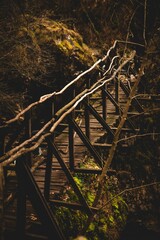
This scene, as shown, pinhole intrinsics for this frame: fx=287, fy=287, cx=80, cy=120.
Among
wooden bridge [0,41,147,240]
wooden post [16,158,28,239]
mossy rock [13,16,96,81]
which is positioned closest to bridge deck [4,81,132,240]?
wooden bridge [0,41,147,240]

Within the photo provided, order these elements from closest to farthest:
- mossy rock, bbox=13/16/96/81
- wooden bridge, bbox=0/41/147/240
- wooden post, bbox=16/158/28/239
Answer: wooden bridge, bbox=0/41/147/240, wooden post, bbox=16/158/28/239, mossy rock, bbox=13/16/96/81

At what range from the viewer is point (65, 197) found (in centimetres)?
675

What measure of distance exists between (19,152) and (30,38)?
16.6ft

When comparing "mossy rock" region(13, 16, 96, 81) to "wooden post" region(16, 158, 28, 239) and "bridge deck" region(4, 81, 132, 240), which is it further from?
"wooden post" region(16, 158, 28, 239)

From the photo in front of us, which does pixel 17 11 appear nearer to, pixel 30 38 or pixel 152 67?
pixel 30 38

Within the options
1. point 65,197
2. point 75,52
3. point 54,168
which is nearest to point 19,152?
point 54,168

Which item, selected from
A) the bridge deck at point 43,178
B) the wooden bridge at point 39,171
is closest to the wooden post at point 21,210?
the wooden bridge at point 39,171

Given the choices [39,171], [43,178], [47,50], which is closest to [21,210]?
[43,178]

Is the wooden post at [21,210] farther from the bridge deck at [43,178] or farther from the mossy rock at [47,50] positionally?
the mossy rock at [47,50]

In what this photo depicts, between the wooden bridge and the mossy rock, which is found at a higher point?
the mossy rock

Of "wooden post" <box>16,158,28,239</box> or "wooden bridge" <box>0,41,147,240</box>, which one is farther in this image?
"wooden post" <box>16,158,28,239</box>

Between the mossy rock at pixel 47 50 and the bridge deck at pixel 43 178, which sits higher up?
the mossy rock at pixel 47 50

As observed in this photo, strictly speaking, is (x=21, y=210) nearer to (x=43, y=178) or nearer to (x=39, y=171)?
(x=43, y=178)

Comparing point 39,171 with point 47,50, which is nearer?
point 39,171
